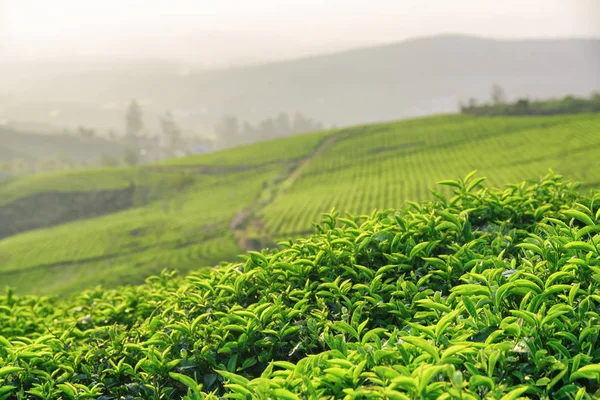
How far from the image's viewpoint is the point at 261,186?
229ft

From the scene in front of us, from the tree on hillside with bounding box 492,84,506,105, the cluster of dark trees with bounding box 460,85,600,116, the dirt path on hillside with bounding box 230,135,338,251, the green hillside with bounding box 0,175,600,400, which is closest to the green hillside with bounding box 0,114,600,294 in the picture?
the dirt path on hillside with bounding box 230,135,338,251

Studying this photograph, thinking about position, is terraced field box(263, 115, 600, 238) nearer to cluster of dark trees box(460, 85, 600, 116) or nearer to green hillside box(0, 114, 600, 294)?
green hillside box(0, 114, 600, 294)

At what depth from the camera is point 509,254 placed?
398 cm

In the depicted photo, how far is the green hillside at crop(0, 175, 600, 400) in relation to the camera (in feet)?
8.12

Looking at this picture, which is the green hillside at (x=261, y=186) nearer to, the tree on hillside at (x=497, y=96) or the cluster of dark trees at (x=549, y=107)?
the cluster of dark trees at (x=549, y=107)

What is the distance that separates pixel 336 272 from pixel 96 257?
51.7m

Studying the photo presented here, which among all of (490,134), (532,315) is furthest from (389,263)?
(490,134)

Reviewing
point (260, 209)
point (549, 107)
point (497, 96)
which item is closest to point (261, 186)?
point (260, 209)

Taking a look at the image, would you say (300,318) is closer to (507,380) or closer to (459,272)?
(459,272)

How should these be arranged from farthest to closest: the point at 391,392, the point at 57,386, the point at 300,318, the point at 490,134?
the point at 490,134 < the point at 300,318 < the point at 57,386 < the point at 391,392

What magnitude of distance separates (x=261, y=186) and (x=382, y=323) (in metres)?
66.6

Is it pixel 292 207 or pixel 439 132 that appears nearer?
pixel 292 207

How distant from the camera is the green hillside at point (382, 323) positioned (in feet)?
8.12

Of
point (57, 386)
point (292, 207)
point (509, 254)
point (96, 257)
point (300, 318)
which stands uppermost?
point (509, 254)
